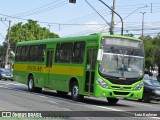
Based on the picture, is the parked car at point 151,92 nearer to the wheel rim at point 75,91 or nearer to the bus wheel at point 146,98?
the bus wheel at point 146,98

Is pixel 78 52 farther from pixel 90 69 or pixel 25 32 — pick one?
pixel 25 32

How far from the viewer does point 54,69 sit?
23.8 metres

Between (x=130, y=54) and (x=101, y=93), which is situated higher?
(x=130, y=54)

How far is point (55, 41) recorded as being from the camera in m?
24.1

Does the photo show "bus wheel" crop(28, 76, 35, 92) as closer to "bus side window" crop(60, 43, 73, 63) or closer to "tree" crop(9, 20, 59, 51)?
"bus side window" crop(60, 43, 73, 63)

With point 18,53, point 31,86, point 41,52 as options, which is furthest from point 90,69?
point 18,53

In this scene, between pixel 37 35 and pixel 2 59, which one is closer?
pixel 37 35

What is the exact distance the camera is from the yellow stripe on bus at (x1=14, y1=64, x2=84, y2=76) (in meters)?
21.0

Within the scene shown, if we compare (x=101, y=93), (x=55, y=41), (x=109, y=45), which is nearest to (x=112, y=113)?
(x=101, y=93)

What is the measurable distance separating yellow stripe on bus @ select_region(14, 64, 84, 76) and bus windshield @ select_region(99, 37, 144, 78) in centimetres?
164

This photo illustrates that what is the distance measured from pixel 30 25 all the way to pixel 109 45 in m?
67.4

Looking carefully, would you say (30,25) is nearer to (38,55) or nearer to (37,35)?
(37,35)

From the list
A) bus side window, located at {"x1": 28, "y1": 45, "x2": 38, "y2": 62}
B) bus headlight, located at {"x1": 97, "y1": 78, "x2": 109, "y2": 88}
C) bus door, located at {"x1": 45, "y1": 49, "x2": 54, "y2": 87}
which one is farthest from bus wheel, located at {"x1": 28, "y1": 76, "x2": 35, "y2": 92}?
bus headlight, located at {"x1": 97, "y1": 78, "x2": 109, "y2": 88}

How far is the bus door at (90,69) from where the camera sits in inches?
772
